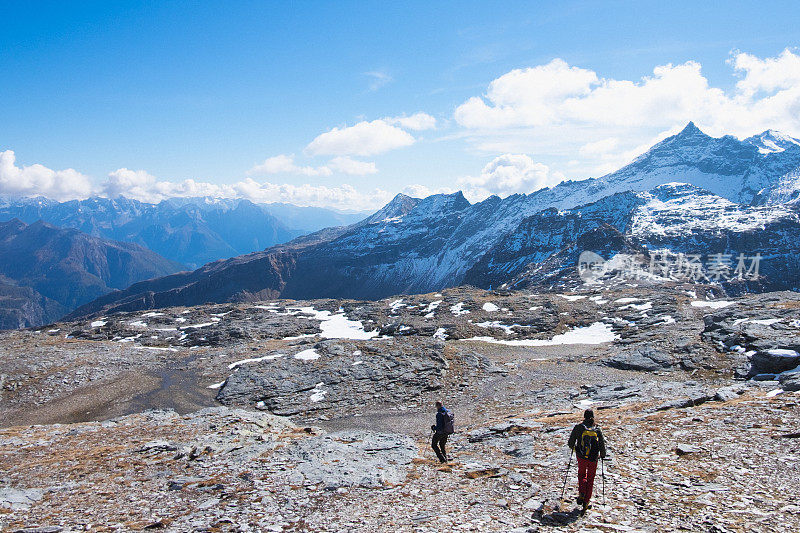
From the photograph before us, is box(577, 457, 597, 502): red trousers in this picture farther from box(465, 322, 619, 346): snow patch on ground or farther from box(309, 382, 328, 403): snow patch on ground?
box(465, 322, 619, 346): snow patch on ground

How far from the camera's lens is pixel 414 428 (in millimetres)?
30359

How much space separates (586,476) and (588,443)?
39.9 inches

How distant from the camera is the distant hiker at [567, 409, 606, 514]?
12.6 meters

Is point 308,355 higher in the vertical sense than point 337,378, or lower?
higher

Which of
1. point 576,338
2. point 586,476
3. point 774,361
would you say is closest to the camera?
point 586,476

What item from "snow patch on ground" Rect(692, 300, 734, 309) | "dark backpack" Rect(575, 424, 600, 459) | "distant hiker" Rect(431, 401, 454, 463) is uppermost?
"dark backpack" Rect(575, 424, 600, 459)

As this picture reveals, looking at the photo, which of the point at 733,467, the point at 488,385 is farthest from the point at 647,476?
the point at 488,385

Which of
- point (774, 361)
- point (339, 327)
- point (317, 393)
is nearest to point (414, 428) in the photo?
point (317, 393)

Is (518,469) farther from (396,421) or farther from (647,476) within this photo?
(396,421)

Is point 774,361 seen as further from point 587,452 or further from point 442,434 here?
point 442,434

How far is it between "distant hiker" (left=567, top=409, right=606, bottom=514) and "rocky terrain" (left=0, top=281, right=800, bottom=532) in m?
0.53

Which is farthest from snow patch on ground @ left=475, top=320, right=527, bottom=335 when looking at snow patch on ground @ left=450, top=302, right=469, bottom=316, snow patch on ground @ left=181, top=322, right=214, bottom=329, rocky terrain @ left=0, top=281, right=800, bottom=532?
snow patch on ground @ left=181, top=322, right=214, bottom=329

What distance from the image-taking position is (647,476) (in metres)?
14.3

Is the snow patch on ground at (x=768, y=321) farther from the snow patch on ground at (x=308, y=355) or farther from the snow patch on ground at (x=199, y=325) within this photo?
the snow patch on ground at (x=199, y=325)
